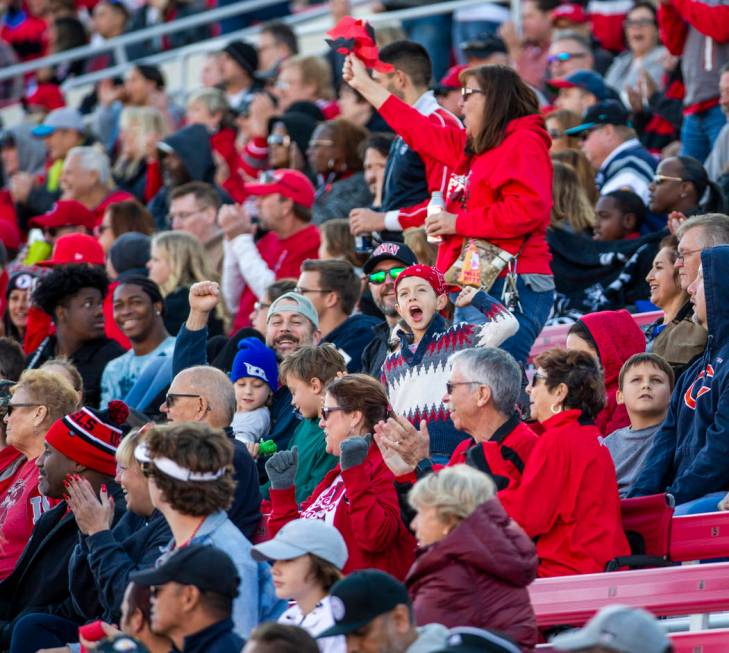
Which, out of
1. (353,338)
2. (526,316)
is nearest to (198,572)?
(526,316)

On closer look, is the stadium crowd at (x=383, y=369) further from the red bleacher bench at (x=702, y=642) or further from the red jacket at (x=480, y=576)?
the red bleacher bench at (x=702, y=642)

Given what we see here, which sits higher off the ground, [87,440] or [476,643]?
[476,643]

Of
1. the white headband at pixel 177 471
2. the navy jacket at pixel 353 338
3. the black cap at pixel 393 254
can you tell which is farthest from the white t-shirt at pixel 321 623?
the navy jacket at pixel 353 338

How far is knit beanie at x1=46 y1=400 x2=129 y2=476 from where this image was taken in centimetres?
741

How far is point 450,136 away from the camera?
8367mm

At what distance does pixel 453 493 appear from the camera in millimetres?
5516

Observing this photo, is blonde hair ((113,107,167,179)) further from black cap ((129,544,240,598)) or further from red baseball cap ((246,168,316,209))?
black cap ((129,544,240,598))

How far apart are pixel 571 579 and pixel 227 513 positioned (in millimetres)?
1414

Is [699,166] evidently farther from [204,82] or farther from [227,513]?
[204,82]

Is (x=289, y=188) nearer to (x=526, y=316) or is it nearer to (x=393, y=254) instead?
(x=393, y=254)

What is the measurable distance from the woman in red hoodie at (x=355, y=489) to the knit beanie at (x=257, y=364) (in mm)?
1266

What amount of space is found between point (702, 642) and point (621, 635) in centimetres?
172

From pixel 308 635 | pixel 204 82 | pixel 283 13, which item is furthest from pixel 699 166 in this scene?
pixel 283 13

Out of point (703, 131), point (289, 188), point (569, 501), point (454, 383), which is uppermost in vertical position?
point (454, 383)
